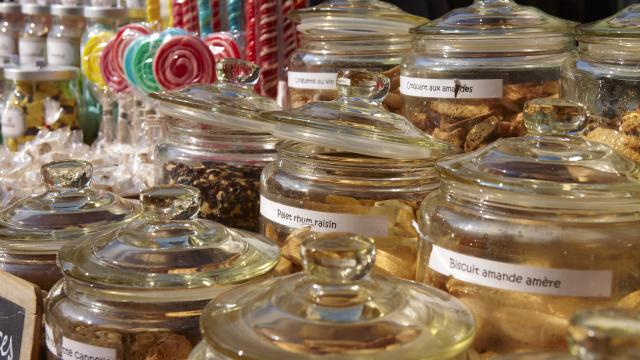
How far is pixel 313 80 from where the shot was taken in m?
0.97

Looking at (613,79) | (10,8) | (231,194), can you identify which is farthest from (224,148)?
(10,8)

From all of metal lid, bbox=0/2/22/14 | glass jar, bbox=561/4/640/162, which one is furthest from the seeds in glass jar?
metal lid, bbox=0/2/22/14

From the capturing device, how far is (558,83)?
0.77 metres

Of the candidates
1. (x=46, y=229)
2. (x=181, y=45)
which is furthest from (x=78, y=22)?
(x=46, y=229)

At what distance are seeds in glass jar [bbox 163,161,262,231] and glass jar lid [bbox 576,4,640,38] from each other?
37cm

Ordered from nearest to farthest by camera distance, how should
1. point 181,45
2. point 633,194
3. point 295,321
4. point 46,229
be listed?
1. point 295,321
2. point 633,194
3. point 46,229
4. point 181,45

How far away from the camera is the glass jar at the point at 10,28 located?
221cm

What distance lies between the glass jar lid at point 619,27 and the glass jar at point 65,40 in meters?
1.66

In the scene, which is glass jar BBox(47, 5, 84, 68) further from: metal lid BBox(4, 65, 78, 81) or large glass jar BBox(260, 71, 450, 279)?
large glass jar BBox(260, 71, 450, 279)

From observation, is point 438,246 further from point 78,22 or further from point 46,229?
point 78,22

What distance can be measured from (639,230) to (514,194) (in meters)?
0.08

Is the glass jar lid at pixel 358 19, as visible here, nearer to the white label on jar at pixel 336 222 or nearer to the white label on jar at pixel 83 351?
the white label on jar at pixel 336 222

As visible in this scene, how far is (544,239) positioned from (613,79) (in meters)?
0.25

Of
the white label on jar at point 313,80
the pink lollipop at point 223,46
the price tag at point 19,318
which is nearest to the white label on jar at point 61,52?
the pink lollipop at point 223,46
